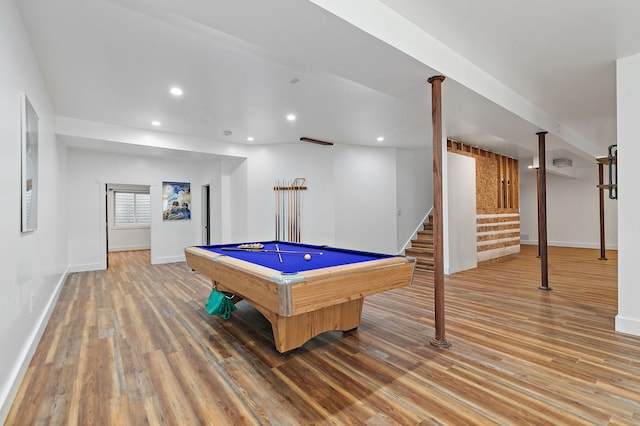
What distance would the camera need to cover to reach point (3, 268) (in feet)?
6.28

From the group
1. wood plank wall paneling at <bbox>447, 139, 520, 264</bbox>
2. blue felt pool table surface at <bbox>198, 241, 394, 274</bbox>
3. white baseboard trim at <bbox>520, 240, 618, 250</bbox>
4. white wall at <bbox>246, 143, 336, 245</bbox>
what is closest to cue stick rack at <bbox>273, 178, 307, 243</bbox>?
white wall at <bbox>246, 143, 336, 245</bbox>

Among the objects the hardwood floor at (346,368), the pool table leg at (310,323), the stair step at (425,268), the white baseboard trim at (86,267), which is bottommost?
the hardwood floor at (346,368)

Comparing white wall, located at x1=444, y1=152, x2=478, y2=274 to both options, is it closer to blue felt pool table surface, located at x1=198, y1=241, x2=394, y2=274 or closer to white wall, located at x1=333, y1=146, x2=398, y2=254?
white wall, located at x1=333, y1=146, x2=398, y2=254

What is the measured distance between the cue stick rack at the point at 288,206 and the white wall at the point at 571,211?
7514mm

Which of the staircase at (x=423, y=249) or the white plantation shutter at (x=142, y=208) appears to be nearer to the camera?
the staircase at (x=423, y=249)

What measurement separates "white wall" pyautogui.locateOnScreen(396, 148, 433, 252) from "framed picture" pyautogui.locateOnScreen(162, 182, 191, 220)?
529cm

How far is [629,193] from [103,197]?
8704 mm

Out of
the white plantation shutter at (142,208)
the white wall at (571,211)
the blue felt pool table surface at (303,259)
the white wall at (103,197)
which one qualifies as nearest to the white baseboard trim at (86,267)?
the white wall at (103,197)

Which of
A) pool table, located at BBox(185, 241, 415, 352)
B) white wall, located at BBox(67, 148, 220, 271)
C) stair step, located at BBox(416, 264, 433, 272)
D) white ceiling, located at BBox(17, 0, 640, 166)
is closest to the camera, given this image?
pool table, located at BBox(185, 241, 415, 352)

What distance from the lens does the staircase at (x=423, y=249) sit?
6585mm

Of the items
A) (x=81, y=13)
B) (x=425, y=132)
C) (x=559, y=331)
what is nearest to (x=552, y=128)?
(x=425, y=132)

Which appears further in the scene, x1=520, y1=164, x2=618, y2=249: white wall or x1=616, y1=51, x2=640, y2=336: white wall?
x1=520, y1=164, x2=618, y2=249: white wall

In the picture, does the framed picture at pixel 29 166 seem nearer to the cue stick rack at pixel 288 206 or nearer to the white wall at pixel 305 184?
the white wall at pixel 305 184

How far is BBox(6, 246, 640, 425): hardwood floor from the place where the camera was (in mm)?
1869
